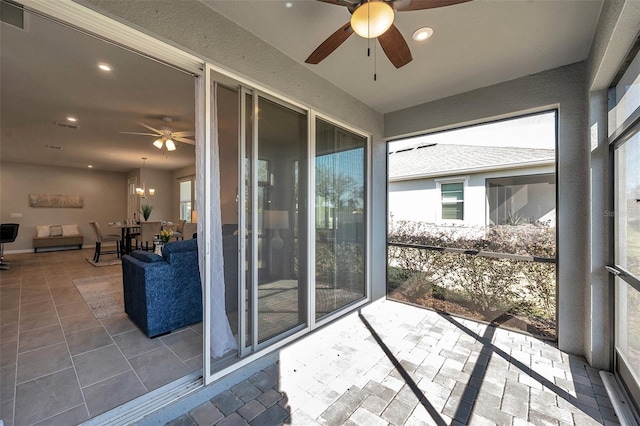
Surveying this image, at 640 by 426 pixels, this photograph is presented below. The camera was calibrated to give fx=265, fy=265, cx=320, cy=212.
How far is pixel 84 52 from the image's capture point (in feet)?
8.48

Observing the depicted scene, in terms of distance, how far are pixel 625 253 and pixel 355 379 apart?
7.43ft

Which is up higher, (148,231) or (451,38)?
(451,38)

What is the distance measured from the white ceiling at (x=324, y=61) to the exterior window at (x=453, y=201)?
1223 millimetres

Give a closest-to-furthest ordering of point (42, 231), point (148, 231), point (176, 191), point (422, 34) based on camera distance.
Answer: point (422, 34) < point (148, 231) < point (42, 231) < point (176, 191)

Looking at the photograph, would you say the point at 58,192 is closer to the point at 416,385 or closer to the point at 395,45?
the point at 395,45

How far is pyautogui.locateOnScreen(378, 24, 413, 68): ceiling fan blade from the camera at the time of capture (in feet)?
5.56

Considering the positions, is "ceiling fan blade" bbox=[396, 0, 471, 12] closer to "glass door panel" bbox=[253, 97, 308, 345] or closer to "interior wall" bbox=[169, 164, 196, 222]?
"glass door panel" bbox=[253, 97, 308, 345]

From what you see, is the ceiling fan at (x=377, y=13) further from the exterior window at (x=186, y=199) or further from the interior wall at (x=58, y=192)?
the interior wall at (x=58, y=192)

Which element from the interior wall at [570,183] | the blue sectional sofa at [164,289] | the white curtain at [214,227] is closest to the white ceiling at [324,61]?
the interior wall at [570,183]

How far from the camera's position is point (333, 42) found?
71.0 inches

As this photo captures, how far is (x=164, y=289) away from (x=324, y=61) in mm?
2852

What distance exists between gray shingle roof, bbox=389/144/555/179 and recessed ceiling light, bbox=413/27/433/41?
1749 millimetres

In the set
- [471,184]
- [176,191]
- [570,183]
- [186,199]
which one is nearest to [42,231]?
[176,191]

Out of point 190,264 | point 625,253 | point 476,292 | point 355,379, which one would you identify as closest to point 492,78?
point 625,253
